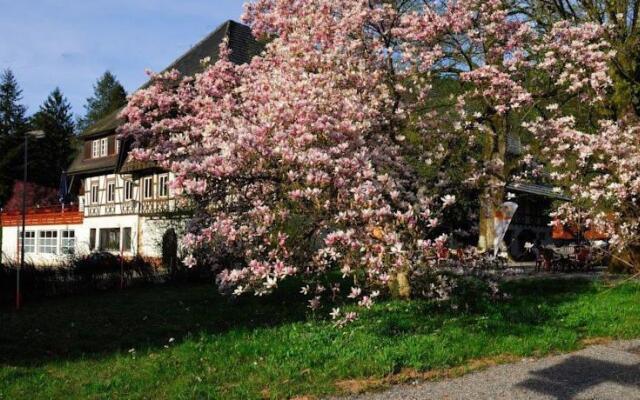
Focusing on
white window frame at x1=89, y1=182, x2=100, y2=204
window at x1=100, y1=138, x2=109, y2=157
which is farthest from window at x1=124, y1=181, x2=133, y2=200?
white window frame at x1=89, y1=182, x2=100, y2=204

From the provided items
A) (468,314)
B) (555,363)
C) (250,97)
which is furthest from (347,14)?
(555,363)

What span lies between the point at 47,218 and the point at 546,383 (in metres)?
45.9

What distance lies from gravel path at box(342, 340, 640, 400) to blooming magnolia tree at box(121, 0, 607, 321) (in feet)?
4.85

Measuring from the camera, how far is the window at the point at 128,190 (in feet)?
133

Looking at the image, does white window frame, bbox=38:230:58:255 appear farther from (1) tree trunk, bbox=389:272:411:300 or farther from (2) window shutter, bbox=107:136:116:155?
(1) tree trunk, bbox=389:272:411:300

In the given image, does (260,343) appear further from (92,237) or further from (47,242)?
(47,242)

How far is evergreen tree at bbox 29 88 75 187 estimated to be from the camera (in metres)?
71.6

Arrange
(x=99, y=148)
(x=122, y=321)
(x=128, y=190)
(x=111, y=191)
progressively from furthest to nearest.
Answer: (x=99, y=148)
(x=111, y=191)
(x=128, y=190)
(x=122, y=321)

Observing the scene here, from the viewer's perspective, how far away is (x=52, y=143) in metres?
75.8

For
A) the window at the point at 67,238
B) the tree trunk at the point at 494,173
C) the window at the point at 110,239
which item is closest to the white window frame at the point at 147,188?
the window at the point at 110,239

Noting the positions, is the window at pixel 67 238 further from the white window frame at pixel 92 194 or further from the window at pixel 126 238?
the window at pixel 126 238

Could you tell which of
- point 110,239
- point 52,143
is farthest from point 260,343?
point 52,143

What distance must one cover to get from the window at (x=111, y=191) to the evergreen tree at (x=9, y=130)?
27679mm

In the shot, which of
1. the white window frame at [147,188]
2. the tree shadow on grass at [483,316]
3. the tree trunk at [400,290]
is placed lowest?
the tree shadow on grass at [483,316]
